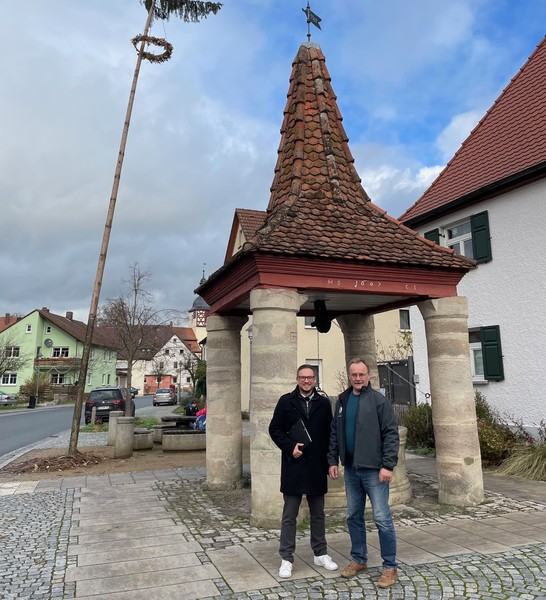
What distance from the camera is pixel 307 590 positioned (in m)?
4.31

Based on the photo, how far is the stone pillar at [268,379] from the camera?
633 centimetres

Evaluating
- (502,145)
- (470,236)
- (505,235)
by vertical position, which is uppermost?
(502,145)

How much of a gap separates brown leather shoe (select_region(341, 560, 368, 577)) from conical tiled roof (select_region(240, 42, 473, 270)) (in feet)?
11.6

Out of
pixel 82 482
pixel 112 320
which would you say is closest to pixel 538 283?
pixel 82 482

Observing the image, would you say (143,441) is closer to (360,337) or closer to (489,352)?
(360,337)

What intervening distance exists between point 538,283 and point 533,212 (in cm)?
156

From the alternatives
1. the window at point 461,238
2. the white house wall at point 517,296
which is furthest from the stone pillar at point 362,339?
the window at point 461,238

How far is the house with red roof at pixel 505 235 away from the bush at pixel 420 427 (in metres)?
1.35

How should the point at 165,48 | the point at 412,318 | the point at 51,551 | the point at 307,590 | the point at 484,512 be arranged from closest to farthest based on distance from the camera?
1. the point at 307,590
2. the point at 51,551
3. the point at 484,512
4. the point at 165,48
5. the point at 412,318

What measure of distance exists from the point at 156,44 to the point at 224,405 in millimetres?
10508

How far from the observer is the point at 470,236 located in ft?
44.3

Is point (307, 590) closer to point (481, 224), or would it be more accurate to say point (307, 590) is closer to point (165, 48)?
point (481, 224)

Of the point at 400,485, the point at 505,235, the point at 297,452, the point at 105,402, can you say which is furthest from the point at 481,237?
the point at 105,402

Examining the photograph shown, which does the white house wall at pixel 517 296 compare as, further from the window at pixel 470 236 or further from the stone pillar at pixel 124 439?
the stone pillar at pixel 124 439
